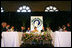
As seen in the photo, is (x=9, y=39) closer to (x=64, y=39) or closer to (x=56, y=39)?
(x=56, y=39)

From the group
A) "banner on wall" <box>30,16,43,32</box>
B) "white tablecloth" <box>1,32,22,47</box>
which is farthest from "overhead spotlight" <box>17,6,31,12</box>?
"white tablecloth" <box>1,32,22,47</box>

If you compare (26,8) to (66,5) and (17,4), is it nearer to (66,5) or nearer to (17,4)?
(17,4)

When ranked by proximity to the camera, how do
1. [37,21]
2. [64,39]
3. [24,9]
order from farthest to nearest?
[24,9] < [37,21] < [64,39]

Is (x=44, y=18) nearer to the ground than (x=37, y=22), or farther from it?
farther from it

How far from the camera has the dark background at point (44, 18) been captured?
950 cm

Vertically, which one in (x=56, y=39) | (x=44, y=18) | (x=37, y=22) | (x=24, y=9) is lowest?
(x=56, y=39)

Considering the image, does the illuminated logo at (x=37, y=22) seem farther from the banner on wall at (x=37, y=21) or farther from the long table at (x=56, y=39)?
the long table at (x=56, y=39)

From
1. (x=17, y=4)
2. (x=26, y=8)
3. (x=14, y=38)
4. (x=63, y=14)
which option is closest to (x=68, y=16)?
(x=63, y=14)

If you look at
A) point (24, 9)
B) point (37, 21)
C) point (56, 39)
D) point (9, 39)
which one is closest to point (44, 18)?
point (37, 21)

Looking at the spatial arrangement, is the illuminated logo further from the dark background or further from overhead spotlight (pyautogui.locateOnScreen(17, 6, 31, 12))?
overhead spotlight (pyautogui.locateOnScreen(17, 6, 31, 12))

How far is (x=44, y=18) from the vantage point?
31.5 ft

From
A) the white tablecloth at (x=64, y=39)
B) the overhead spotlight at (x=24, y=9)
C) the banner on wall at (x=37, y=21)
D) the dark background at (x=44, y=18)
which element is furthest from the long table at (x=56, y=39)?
the overhead spotlight at (x=24, y=9)

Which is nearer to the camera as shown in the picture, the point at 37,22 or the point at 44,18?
the point at 44,18

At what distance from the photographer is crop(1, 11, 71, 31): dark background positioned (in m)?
9.50
